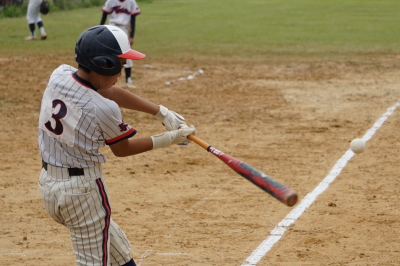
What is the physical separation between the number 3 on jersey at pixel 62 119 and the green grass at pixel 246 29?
12.2 metres

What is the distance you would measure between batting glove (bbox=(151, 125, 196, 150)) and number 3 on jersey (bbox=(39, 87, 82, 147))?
65 cm

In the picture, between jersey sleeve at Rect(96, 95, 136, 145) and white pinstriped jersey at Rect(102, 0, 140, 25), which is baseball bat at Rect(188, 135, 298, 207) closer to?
jersey sleeve at Rect(96, 95, 136, 145)

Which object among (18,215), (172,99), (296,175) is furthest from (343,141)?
(18,215)

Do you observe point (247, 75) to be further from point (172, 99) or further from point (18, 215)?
point (18, 215)

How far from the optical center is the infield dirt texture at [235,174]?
5176 mm

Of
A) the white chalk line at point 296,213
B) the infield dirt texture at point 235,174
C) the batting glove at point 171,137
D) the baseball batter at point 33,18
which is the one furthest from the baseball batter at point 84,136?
the baseball batter at point 33,18

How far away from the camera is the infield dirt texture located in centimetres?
518

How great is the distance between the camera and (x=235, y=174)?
7363 mm

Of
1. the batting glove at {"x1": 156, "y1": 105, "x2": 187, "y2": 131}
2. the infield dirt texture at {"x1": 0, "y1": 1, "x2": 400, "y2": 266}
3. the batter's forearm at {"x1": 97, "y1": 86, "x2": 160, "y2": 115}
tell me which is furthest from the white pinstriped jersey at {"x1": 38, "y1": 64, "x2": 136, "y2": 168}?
the infield dirt texture at {"x1": 0, "y1": 1, "x2": 400, "y2": 266}

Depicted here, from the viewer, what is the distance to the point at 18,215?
5.97m

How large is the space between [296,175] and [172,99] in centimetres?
455

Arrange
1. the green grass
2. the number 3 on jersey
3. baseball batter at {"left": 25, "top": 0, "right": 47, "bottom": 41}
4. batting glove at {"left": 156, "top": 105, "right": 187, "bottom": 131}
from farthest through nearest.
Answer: baseball batter at {"left": 25, "top": 0, "right": 47, "bottom": 41} → the green grass → batting glove at {"left": 156, "top": 105, "right": 187, "bottom": 131} → the number 3 on jersey

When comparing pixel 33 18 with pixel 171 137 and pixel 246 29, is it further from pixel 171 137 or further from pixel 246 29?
pixel 171 137

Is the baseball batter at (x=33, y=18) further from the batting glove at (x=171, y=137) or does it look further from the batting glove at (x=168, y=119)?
the batting glove at (x=171, y=137)
